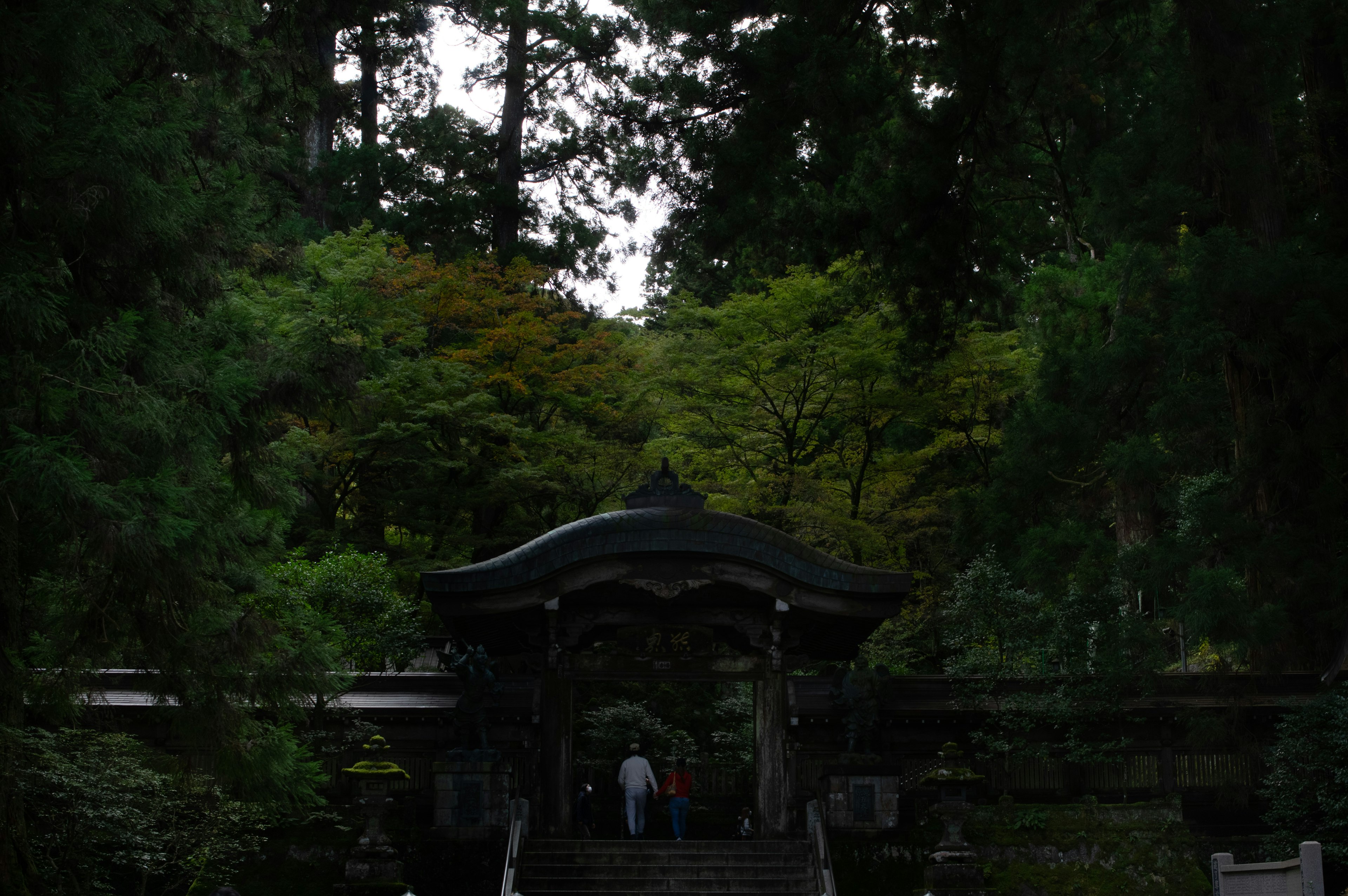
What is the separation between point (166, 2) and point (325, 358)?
305 centimetres

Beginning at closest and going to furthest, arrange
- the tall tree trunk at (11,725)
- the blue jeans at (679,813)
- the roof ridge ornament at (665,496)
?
1. the tall tree trunk at (11,725)
2. the roof ridge ornament at (665,496)
3. the blue jeans at (679,813)

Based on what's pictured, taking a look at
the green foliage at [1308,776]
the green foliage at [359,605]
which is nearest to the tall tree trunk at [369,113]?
the green foliage at [359,605]

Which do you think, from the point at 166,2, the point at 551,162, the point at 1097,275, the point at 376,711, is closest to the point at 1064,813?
the point at 376,711

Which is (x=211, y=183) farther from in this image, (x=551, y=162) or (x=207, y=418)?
(x=551, y=162)

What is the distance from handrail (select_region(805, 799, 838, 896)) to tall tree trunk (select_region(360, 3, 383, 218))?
643 inches

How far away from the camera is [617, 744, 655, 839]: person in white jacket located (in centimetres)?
1402

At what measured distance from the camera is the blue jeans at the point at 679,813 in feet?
46.4

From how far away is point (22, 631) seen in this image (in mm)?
9461

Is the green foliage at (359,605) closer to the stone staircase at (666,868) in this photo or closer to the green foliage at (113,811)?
the green foliage at (113,811)

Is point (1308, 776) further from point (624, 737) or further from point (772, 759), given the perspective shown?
point (624, 737)

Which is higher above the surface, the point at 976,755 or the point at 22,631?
the point at 22,631

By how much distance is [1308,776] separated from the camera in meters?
12.4

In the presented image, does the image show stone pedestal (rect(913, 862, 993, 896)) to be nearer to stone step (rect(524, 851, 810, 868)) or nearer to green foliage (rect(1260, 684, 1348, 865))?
stone step (rect(524, 851, 810, 868))

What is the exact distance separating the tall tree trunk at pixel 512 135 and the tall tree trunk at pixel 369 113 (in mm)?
2732
